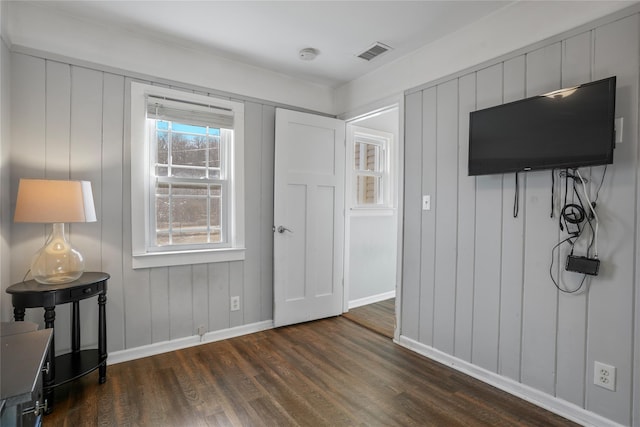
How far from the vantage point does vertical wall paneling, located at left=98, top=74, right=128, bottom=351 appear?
8.04ft

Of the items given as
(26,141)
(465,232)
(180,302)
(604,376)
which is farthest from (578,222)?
(26,141)

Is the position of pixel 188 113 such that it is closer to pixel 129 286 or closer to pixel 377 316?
pixel 129 286

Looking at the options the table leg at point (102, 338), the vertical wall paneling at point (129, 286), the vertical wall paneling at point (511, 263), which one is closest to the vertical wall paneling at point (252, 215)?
the vertical wall paneling at point (129, 286)

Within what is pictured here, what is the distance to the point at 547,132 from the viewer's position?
1.89 m

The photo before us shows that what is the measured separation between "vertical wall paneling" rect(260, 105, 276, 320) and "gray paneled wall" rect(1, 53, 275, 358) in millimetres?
145

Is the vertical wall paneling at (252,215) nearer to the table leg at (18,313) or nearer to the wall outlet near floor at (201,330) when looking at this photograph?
the wall outlet near floor at (201,330)

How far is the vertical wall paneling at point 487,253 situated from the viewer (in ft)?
7.36

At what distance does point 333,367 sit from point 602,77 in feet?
8.05

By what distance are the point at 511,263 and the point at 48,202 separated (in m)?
2.87

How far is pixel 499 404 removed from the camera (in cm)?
201

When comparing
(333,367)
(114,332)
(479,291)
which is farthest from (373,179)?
(114,332)

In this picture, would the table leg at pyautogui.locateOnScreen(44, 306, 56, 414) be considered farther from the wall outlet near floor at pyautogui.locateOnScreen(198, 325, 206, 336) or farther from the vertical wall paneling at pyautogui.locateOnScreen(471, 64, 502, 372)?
the vertical wall paneling at pyautogui.locateOnScreen(471, 64, 502, 372)

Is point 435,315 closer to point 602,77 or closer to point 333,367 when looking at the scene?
point 333,367

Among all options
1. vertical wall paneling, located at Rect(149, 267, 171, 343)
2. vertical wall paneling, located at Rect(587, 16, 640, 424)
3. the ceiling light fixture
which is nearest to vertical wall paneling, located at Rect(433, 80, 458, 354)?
vertical wall paneling, located at Rect(587, 16, 640, 424)
